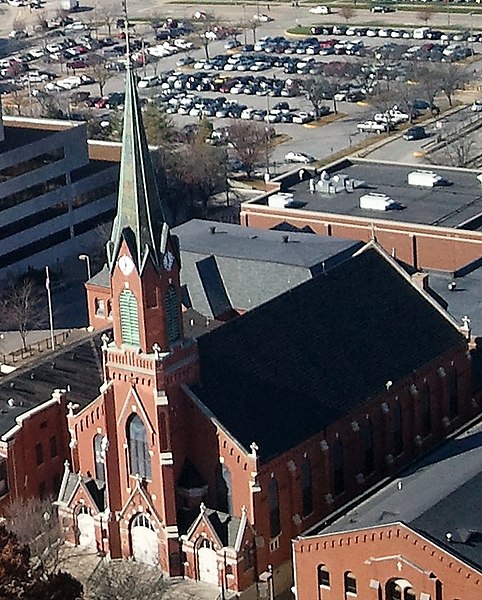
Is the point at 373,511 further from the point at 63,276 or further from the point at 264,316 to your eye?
the point at 63,276

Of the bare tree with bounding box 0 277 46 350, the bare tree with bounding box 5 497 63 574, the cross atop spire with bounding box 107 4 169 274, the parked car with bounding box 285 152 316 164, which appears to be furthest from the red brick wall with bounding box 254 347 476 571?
the parked car with bounding box 285 152 316 164

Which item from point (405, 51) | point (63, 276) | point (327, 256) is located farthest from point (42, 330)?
point (405, 51)

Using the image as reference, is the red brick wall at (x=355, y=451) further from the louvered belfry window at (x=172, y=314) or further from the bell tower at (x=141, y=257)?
the bell tower at (x=141, y=257)

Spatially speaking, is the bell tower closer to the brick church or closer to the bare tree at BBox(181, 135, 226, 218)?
the brick church

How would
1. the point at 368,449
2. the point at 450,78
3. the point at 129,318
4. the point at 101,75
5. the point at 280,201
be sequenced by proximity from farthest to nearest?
the point at 101,75, the point at 450,78, the point at 280,201, the point at 368,449, the point at 129,318

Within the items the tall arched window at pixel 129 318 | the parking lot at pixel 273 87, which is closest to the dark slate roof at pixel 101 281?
the tall arched window at pixel 129 318

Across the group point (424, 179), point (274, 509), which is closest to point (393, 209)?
point (424, 179)

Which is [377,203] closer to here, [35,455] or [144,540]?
[35,455]

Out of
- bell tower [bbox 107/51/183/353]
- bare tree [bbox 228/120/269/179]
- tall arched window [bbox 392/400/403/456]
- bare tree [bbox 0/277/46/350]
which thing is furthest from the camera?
bare tree [bbox 228/120/269/179]
